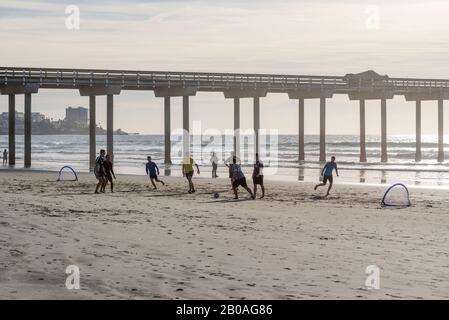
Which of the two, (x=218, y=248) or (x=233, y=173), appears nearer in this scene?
(x=218, y=248)

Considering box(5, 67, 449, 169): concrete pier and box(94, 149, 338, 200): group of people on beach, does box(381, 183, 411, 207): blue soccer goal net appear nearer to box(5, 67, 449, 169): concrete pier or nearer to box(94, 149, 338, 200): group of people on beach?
box(94, 149, 338, 200): group of people on beach

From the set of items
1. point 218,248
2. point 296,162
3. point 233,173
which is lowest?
point 218,248

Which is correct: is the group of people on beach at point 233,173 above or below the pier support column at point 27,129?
below

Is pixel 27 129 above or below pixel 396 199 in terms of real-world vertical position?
above

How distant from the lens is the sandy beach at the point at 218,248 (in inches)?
330

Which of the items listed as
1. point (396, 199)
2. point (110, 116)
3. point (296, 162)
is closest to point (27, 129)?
point (110, 116)

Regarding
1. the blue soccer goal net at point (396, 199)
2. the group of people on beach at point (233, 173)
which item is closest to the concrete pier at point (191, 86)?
the group of people on beach at point (233, 173)

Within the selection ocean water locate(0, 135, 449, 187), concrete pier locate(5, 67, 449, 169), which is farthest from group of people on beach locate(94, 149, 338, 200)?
concrete pier locate(5, 67, 449, 169)

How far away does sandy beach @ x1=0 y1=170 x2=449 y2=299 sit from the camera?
8391 mm

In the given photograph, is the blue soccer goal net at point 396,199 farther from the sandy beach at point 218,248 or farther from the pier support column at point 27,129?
the pier support column at point 27,129

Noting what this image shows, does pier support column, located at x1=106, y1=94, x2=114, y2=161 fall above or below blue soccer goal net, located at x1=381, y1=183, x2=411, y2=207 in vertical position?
above

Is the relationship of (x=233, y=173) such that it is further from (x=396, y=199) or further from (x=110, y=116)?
(x=110, y=116)

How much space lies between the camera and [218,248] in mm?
11227
